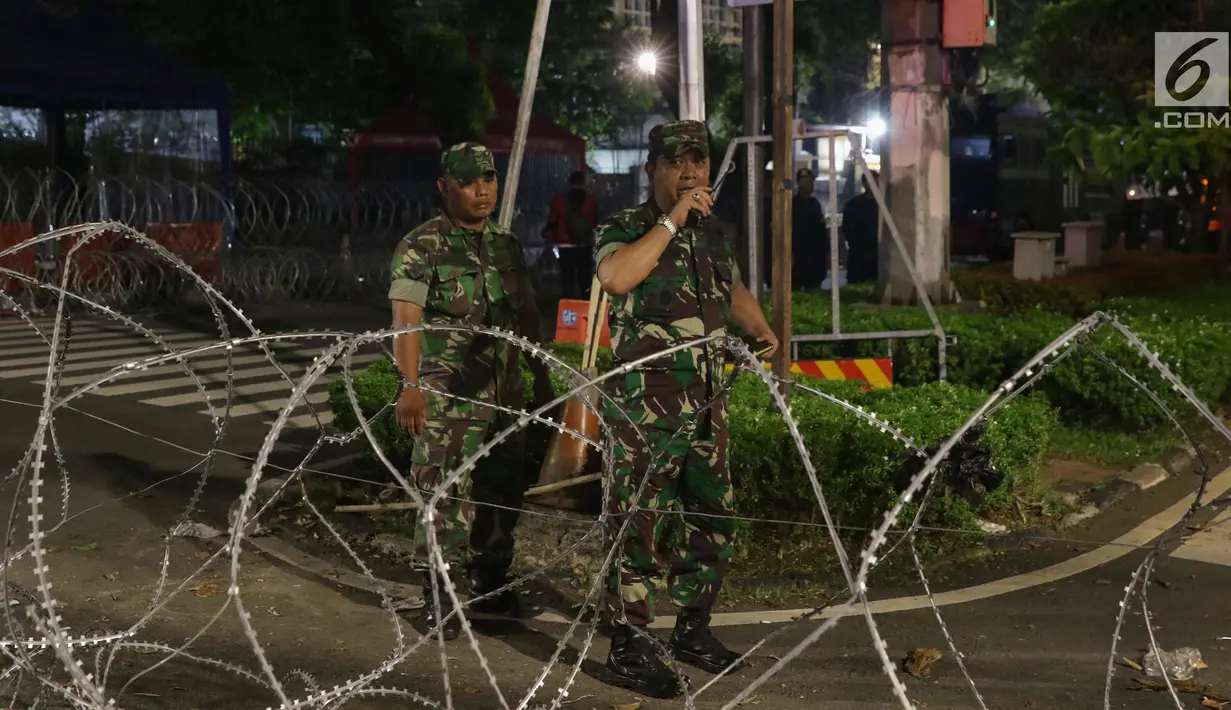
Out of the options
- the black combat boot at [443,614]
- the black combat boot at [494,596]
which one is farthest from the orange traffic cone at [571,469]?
the black combat boot at [443,614]

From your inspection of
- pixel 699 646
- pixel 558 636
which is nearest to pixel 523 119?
pixel 558 636

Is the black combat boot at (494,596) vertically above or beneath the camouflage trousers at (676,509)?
beneath

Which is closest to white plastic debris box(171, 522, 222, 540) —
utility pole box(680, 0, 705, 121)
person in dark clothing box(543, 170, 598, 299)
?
utility pole box(680, 0, 705, 121)

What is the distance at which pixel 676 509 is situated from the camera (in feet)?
16.5

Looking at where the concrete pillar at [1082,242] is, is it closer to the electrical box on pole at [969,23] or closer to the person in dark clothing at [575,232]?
the person in dark clothing at [575,232]

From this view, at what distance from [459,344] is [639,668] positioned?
1.38 meters

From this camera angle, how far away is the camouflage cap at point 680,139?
481 cm

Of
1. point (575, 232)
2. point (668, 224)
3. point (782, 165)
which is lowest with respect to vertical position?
point (575, 232)

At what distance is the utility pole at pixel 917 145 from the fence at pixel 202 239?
8126 millimetres

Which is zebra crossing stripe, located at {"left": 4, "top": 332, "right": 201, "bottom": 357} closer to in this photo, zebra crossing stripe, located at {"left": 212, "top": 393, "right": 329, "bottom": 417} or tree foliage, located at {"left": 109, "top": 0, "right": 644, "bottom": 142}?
zebra crossing stripe, located at {"left": 212, "top": 393, "right": 329, "bottom": 417}

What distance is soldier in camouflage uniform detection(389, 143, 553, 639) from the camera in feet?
17.6

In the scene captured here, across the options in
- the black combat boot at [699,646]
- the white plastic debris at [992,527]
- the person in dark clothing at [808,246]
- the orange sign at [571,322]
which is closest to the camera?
the black combat boot at [699,646]

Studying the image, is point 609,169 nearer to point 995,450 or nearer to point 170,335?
point 170,335

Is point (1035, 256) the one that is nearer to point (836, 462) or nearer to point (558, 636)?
point (836, 462)
